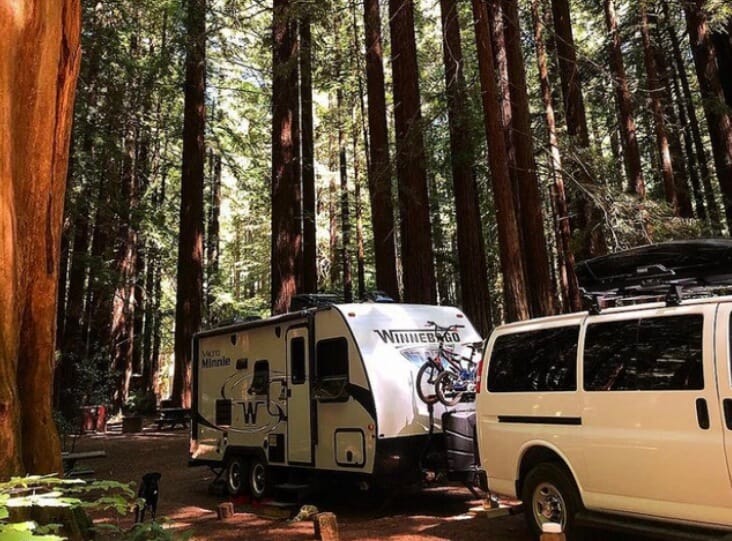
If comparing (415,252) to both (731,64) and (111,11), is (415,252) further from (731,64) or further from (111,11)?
(731,64)

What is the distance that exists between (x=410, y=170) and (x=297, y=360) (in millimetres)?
5078

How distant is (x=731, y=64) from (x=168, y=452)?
19.0 meters

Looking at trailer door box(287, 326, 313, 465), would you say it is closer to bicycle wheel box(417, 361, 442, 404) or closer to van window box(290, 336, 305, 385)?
van window box(290, 336, 305, 385)

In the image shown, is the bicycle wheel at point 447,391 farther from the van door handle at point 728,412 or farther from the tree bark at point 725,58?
the tree bark at point 725,58

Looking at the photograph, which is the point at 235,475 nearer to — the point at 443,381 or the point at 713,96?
the point at 443,381

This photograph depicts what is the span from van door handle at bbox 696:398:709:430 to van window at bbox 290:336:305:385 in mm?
5660

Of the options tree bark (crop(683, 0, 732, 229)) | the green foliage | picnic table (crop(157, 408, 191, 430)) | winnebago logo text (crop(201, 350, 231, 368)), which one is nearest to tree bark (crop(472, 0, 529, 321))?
winnebago logo text (crop(201, 350, 231, 368))

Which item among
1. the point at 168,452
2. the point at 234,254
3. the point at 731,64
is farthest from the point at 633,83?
the point at 234,254

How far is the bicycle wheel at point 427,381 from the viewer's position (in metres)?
8.45

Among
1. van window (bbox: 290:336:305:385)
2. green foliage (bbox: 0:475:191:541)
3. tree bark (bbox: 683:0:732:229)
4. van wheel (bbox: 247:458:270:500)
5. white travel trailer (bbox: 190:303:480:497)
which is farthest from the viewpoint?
tree bark (bbox: 683:0:732:229)

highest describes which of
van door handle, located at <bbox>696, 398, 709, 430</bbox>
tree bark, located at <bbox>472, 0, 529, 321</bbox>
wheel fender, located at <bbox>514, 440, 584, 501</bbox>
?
tree bark, located at <bbox>472, 0, 529, 321</bbox>

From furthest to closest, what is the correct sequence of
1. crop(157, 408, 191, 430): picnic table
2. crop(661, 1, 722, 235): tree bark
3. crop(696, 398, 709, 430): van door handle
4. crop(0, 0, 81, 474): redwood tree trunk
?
crop(661, 1, 722, 235): tree bark → crop(157, 408, 191, 430): picnic table → crop(696, 398, 709, 430): van door handle → crop(0, 0, 81, 474): redwood tree trunk

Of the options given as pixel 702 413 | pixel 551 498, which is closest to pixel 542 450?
pixel 551 498

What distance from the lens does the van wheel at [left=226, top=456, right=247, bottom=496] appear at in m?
10.6
